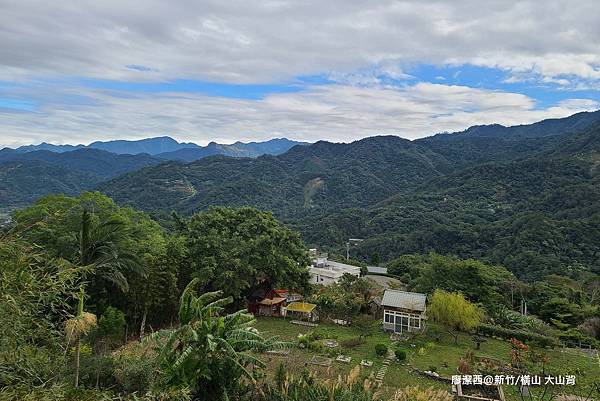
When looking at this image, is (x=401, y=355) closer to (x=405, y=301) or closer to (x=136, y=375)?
(x=405, y=301)

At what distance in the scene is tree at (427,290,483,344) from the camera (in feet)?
63.0

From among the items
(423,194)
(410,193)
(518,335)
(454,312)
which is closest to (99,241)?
(454,312)

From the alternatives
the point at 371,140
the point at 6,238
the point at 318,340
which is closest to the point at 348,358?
the point at 318,340

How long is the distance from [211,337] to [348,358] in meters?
8.13

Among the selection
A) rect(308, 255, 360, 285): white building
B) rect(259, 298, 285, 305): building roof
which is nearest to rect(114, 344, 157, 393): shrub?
rect(259, 298, 285, 305): building roof

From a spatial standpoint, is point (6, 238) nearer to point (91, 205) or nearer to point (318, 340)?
point (91, 205)

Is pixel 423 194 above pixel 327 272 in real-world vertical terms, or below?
above

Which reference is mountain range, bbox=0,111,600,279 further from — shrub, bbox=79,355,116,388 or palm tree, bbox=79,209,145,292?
shrub, bbox=79,355,116,388

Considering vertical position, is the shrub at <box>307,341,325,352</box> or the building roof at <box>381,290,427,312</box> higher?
the building roof at <box>381,290,427,312</box>

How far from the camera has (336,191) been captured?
134875 millimetres

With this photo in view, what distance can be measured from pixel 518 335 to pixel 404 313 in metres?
5.32

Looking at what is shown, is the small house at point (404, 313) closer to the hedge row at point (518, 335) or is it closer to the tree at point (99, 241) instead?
the hedge row at point (518, 335)

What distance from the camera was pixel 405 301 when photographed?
20.1 metres

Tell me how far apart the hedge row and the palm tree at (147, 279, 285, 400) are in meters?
14.6
